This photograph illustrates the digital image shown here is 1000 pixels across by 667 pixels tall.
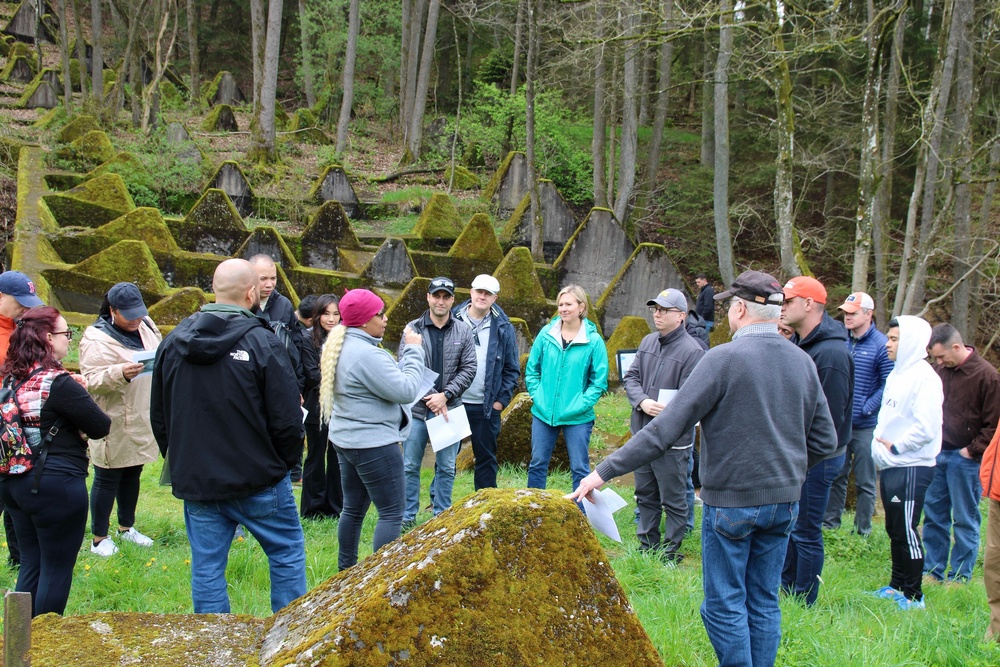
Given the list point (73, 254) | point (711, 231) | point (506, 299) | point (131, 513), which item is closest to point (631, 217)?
point (711, 231)

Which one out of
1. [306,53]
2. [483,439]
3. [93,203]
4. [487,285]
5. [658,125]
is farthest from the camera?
[306,53]

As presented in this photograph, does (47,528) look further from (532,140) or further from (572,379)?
(532,140)

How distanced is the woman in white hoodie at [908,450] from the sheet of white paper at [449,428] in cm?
292

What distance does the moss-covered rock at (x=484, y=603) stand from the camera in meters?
1.94

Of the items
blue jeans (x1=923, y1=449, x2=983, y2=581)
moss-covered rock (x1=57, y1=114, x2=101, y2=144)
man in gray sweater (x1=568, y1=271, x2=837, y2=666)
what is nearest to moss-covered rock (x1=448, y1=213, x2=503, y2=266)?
blue jeans (x1=923, y1=449, x2=983, y2=581)

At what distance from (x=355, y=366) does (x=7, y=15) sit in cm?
3947

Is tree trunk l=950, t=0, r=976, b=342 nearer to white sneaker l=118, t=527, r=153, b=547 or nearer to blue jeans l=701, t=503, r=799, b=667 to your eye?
blue jeans l=701, t=503, r=799, b=667

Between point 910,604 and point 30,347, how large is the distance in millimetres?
5287

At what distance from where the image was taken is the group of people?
3.07 meters

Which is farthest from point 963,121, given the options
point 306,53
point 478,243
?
point 306,53

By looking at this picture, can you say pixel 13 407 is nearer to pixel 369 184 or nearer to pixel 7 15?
pixel 369 184

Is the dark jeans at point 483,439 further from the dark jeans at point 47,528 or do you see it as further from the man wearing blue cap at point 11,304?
the man wearing blue cap at point 11,304

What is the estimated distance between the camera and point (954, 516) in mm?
5473

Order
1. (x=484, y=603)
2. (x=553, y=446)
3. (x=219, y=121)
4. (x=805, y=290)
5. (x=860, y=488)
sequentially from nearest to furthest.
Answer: (x=484, y=603) → (x=805, y=290) → (x=553, y=446) → (x=860, y=488) → (x=219, y=121)
